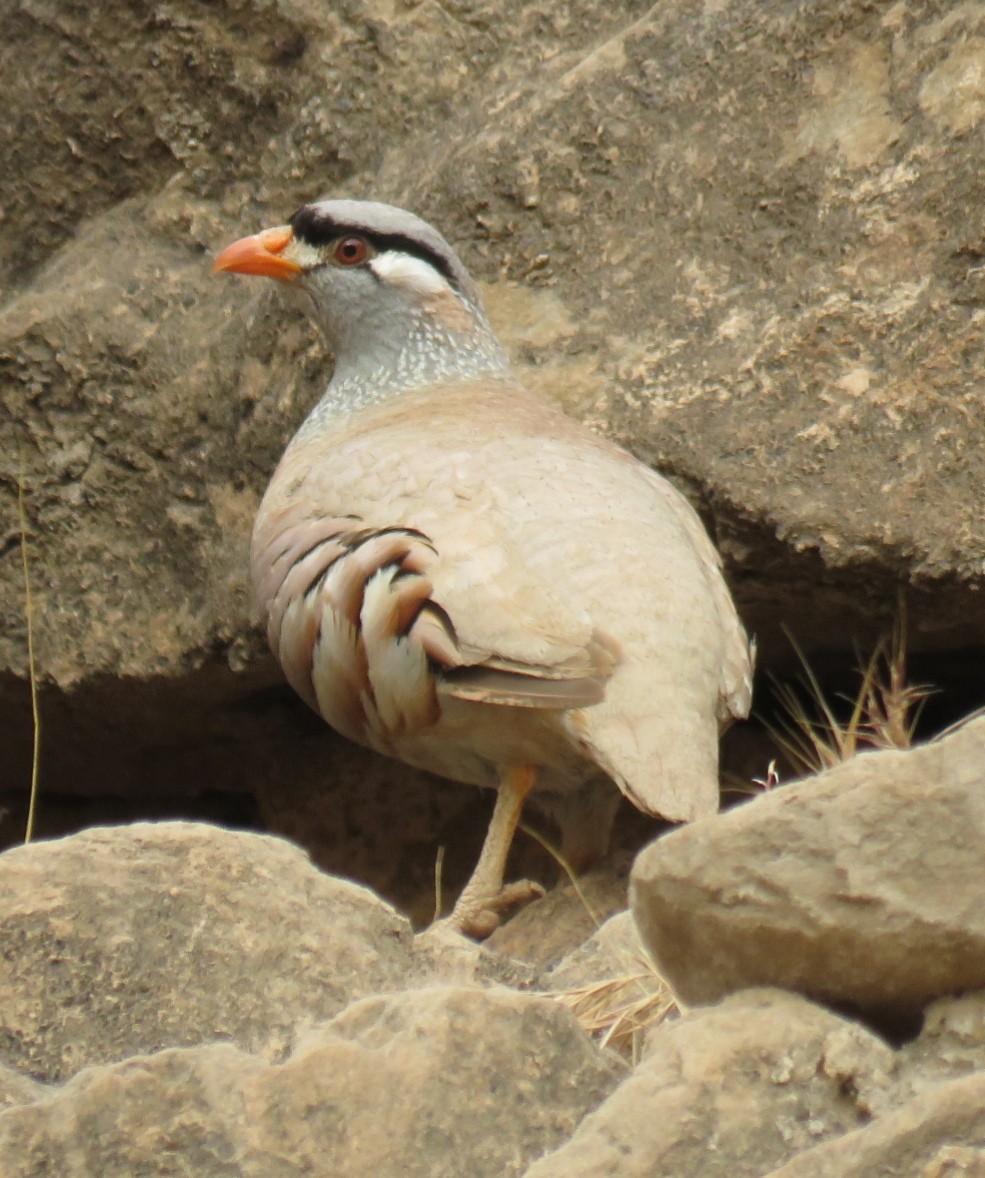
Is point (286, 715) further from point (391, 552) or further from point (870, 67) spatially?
point (870, 67)

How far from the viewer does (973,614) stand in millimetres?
5211

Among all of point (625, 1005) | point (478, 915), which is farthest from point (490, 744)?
point (625, 1005)

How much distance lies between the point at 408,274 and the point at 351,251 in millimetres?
196

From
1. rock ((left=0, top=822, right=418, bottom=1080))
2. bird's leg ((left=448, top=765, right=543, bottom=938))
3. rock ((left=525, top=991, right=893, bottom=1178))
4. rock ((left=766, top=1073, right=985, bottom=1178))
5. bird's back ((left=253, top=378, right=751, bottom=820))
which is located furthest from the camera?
bird's leg ((left=448, top=765, right=543, bottom=938))

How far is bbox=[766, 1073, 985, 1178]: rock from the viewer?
198 centimetres

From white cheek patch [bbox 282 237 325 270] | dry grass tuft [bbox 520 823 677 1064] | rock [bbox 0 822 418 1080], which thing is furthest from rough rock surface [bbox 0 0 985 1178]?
white cheek patch [bbox 282 237 325 270]

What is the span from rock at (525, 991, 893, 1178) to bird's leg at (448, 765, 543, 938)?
2.54 meters

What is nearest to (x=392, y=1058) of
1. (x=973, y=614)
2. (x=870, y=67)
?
(x=973, y=614)

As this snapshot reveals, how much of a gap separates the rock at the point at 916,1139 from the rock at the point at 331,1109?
0.44 m

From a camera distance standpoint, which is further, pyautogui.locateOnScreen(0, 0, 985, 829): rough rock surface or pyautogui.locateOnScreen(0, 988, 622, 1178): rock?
pyautogui.locateOnScreen(0, 0, 985, 829): rough rock surface

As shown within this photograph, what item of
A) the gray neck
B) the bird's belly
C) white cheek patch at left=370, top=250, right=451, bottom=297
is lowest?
the bird's belly

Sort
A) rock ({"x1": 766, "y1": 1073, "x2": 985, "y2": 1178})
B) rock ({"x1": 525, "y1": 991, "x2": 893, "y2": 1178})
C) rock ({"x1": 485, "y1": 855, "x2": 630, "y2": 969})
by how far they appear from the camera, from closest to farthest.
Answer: rock ({"x1": 766, "y1": 1073, "x2": 985, "y2": 1178}), rock ({"x1": 525, "y1": 991, "x2": 893, "y2": 1178}), rock ({"x1": 485, "y1": 855, "x2": 630, "y2": 969})

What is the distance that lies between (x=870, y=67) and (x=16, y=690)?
3454 millimetres

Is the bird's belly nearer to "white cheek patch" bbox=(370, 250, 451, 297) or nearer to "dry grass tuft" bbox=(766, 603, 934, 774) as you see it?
"dry grass tuft" bbox=(766, 603, 934, 774)
